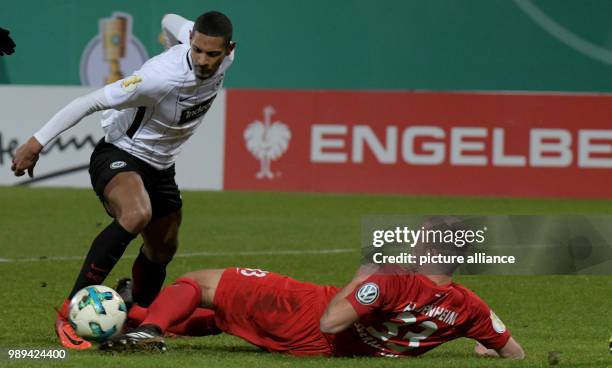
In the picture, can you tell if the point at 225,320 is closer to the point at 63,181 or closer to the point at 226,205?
the point at 226,205

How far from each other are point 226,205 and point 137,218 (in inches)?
393

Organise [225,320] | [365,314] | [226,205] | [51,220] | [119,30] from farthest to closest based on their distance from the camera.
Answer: [119,30] < [226,205] < [51,220] < [225,320] < [365,314]

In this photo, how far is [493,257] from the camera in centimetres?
711

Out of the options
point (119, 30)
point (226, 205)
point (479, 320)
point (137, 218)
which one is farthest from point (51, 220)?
point (479, 320)

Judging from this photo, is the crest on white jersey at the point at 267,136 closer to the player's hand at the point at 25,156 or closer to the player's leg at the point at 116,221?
the player's leg at the point at 116,221

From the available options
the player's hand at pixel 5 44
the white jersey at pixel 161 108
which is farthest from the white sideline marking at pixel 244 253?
the white jersey at pixel 161 108

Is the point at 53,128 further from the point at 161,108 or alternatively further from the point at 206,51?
Result: the point at 206,51

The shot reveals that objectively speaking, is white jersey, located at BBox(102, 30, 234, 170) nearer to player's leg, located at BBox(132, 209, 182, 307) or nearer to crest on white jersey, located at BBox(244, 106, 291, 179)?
player's leg, located at BBox(132, 209, 182, 307)

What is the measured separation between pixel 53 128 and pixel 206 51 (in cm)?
90

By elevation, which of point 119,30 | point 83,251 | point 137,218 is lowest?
point 83,251

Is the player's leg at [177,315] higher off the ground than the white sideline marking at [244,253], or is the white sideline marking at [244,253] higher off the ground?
the player's leg at [177,315]

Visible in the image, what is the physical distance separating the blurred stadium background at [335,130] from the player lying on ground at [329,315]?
2365 mm

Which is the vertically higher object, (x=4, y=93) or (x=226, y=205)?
(x=4, y=93)

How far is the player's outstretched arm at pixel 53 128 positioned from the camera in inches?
280
